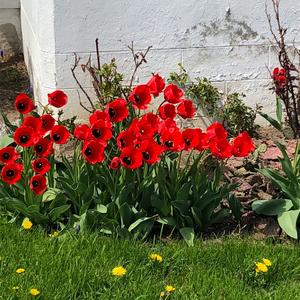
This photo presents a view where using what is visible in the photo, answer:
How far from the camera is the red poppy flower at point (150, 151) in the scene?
12.2 ft

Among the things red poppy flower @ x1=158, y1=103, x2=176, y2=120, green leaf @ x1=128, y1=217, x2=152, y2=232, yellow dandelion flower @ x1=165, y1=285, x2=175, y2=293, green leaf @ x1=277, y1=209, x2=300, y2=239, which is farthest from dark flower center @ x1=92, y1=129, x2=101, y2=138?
green leaf @ x1=277, y1=209, x2=300, y2=239

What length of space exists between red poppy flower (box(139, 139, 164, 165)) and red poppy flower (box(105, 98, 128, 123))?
0.24m

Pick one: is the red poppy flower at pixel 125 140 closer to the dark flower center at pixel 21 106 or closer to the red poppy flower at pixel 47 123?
the red poppy flower at pixel 47 123

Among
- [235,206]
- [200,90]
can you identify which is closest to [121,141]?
[235,206]

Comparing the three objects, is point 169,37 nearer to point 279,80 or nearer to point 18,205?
point 279,80

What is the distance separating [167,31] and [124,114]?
1.64 metres

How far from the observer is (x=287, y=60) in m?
5.20

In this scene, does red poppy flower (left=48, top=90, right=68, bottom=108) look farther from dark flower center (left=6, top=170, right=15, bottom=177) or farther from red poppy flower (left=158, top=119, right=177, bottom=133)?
red poppy flower (left=158, top=119, right=177, bottom=133)

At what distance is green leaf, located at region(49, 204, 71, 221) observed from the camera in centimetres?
395

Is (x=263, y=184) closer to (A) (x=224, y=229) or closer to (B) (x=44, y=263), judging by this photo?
(A) (x=224, y=229)

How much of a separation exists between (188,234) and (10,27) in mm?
4764

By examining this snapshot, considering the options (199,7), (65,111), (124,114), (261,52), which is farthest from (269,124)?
(124,114)

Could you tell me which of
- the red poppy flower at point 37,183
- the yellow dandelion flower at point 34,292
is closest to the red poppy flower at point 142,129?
the red poppy flower at point 37,183

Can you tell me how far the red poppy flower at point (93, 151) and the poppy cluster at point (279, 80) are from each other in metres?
1.93
